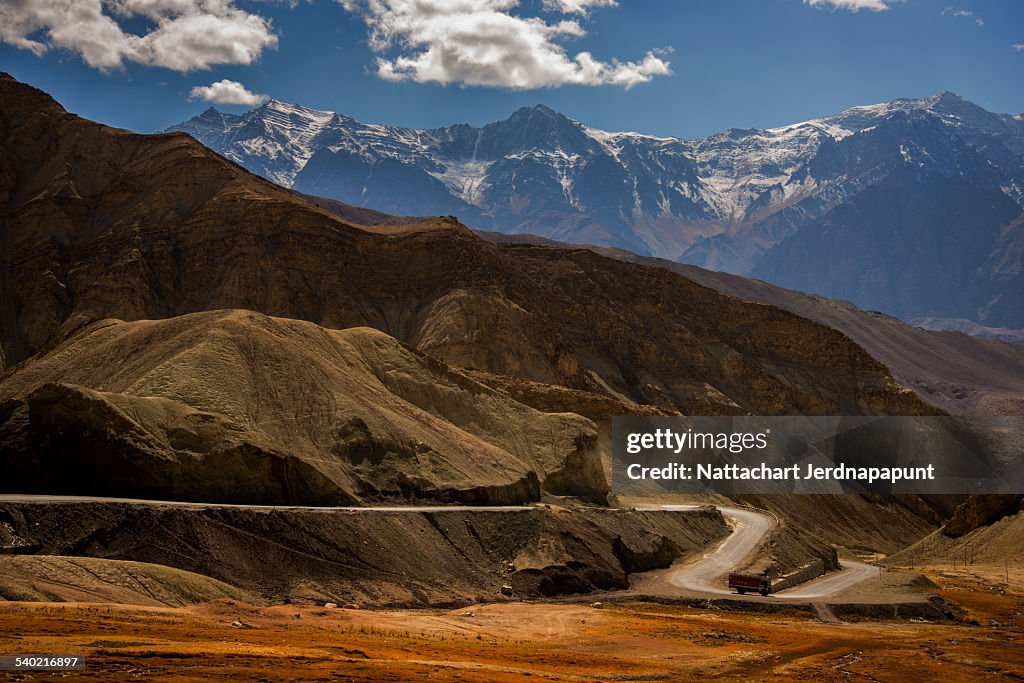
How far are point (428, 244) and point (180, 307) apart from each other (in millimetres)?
25548

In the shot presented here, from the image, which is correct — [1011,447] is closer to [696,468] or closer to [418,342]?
[696,468]

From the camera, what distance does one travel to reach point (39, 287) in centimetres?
9681

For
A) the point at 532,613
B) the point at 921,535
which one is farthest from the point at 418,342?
the point at 532,613

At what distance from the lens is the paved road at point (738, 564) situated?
5641 cm

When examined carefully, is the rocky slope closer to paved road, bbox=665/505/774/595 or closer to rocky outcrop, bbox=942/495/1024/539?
paved road, bbox=665/505/774/595

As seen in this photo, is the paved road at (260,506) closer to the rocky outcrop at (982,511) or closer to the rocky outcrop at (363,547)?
the rocky outcrop at (363,547)

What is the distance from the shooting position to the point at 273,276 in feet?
335

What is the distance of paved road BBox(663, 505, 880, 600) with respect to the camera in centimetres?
5641

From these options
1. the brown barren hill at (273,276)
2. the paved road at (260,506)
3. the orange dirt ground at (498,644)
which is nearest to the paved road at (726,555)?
the orange dirt ground at (498,644)

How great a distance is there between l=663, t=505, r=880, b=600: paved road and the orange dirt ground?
4.81 meters

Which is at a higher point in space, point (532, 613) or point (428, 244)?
point (428, 244)

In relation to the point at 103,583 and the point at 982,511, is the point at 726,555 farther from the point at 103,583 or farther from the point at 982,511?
the point at 103,583

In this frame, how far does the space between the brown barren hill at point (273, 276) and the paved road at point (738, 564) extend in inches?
1319

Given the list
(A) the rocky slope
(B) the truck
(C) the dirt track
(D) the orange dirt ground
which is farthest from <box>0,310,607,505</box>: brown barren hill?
(B) the truck
